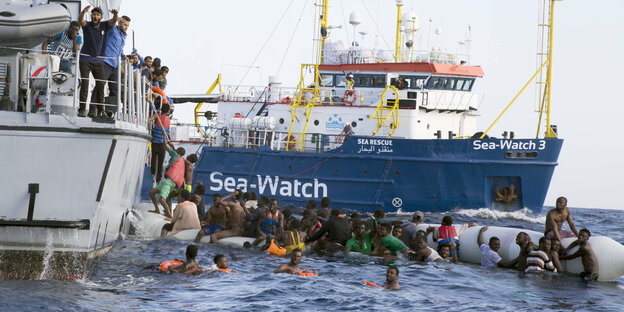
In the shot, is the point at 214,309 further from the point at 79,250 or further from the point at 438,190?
the point at 438,190

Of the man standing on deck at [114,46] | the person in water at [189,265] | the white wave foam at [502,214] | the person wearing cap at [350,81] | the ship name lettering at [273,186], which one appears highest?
the person wearing cap at [350,81]

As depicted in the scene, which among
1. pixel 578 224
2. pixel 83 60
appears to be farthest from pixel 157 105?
pixel 578 224

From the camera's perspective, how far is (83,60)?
12.8 meters

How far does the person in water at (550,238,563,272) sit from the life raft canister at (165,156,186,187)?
7.53 m

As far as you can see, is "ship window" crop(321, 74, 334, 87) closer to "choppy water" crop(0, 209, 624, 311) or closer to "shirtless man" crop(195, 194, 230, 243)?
"shirtless man" crop(195, 194, 230, 243)

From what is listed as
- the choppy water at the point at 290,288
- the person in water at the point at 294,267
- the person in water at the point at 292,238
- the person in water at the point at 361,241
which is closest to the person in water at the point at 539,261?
the choppy water at the point at 290,288

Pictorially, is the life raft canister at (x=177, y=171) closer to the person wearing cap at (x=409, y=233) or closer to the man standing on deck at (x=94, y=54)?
the man standing on deck at (x=94, y=54)

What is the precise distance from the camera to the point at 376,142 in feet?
83.1

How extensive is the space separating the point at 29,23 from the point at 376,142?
1458cm

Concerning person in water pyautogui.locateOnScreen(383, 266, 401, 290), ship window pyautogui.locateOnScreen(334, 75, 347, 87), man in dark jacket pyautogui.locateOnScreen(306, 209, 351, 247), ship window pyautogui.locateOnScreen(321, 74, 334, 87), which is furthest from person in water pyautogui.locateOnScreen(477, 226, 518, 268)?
ship window pyautogui.locateOnScreen(321, 74, 334, 87)

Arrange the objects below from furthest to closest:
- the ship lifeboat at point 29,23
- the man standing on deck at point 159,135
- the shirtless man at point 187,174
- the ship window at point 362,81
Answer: the ship window at point 362,81
the shirtless man at point 187,174
the man standing on deck at point 159,135
the ship lifeboat at point 29,23

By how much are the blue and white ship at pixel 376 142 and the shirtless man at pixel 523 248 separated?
9569 millimetres

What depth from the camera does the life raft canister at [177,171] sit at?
1756cm

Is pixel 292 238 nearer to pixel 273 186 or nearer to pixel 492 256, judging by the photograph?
pixel 492 256
